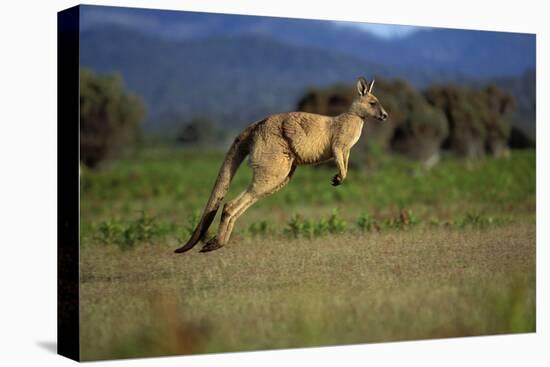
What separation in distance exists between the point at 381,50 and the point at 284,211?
5512 millimetres

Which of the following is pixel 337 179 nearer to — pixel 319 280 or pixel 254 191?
pixel 254 191

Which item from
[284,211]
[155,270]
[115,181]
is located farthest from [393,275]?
[115,181]

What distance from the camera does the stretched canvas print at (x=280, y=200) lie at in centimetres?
1141

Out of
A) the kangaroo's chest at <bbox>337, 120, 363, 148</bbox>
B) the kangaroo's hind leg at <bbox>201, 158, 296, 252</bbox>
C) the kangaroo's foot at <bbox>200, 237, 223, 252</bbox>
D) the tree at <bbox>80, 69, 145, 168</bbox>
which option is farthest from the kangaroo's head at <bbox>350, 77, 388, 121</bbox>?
the tree at <bbox>80, 69, 145, 168</bbox>

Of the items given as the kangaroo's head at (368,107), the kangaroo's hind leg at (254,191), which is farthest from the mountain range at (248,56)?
Answer: the kangaroo's hind leg at (254,191)

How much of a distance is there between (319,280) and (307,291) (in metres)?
0.31

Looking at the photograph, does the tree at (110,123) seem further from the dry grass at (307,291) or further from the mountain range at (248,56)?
the dry grass at (307,291)

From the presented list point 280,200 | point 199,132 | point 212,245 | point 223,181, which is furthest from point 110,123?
point 212,245

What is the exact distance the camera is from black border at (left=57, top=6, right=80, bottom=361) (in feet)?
36.0

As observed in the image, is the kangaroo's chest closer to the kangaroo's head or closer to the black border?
the kangaroo's head

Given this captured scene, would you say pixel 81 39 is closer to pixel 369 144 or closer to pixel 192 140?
pixel 192 140

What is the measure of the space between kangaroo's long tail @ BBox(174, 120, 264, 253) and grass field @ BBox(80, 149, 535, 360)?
514 millimetres

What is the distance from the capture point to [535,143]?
48.0ft

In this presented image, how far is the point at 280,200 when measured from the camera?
2206cm
